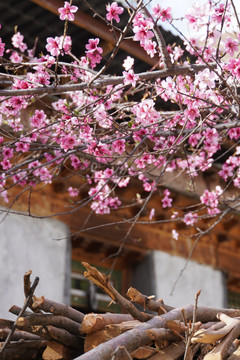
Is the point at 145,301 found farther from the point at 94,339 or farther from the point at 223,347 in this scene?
the point at 223,347

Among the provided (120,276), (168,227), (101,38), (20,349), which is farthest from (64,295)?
→ (20,349)

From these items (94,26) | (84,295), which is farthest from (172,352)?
(84,295)

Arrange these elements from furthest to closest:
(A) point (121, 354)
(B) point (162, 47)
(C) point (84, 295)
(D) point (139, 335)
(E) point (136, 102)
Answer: (C) point (84, 295), (E) point (136, 102), (B) point (162, 47), (D) point (139, 335), (A) point (121, 354)

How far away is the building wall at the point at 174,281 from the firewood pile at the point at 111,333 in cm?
493

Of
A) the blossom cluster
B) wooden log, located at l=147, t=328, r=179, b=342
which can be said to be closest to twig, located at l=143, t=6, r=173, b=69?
the blossom cluster

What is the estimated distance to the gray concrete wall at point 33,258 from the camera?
236 inches

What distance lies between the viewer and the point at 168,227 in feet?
25.8

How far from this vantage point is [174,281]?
24.9ft

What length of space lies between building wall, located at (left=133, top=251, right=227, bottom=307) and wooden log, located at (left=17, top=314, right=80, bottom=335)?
4.99 metres

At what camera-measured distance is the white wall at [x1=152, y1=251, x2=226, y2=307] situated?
7395mm

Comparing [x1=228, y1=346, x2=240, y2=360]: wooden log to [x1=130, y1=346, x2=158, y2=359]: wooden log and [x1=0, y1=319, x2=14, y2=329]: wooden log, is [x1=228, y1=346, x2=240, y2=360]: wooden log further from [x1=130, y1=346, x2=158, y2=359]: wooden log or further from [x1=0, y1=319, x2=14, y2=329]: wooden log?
[x1=0, y1=319, x2=14, y2=329]: wooden log

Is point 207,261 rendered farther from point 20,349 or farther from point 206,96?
point 20,349

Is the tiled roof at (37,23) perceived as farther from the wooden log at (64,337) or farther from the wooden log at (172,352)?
the wooden log at (172,352)

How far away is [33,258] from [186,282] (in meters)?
2.33
